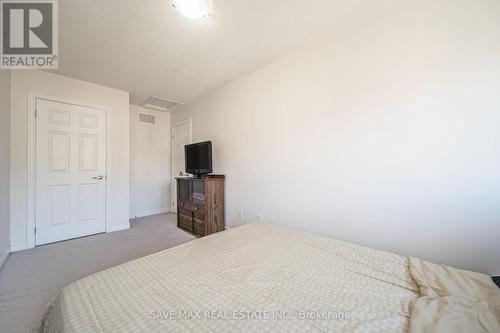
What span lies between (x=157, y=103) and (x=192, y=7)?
9.72 feet

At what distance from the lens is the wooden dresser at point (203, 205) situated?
9.62ft

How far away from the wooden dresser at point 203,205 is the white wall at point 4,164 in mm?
2045

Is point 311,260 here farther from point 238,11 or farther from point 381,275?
point 238,11

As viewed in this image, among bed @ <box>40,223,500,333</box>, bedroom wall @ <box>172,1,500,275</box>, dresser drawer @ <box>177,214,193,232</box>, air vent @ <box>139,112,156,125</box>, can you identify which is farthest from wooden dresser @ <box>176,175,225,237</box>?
air vent @ <box>139,112,156,125</box>

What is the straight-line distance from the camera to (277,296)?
817 mm

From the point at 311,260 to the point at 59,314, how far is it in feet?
3.85

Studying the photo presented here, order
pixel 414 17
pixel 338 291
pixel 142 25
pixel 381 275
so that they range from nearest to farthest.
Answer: pixel 338 291 < pixel 381 275 < pixel 414 17 < pixel 142 25

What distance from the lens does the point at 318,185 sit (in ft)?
6.88

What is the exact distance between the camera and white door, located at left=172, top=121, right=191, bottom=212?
4190 millimetres

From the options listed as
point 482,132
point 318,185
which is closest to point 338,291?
point 318,185

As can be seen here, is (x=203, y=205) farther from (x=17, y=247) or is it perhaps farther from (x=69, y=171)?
(x=17, y=247)

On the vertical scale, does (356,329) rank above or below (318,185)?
below

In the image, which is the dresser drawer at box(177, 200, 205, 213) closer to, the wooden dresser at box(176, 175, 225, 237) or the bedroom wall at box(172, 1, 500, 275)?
the wooden dresser at box(176, 175, 225, 237)

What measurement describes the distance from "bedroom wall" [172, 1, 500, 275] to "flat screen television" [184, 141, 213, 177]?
3.70ft
